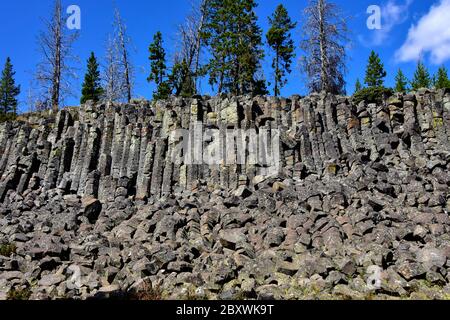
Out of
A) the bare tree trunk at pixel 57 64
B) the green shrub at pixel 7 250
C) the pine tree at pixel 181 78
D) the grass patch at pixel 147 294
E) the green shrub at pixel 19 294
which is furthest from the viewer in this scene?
the pine tree at pixel 181 78

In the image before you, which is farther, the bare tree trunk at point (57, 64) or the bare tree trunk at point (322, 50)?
the bare tree trunk at point (57, 64)

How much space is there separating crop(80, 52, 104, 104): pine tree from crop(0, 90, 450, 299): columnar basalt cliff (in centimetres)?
1439

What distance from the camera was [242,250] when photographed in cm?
1582

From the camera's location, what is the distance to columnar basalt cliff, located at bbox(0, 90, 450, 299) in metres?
14.2

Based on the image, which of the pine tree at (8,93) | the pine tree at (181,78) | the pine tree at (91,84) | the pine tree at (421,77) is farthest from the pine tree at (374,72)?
the pine tree at (8,93)

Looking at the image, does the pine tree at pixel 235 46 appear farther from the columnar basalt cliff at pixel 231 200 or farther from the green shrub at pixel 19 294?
the green shrub at pixel 19 294

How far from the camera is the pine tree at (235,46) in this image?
3912 cm

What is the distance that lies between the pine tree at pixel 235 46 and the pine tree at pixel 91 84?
565 inches

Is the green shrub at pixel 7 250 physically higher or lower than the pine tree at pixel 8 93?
lower

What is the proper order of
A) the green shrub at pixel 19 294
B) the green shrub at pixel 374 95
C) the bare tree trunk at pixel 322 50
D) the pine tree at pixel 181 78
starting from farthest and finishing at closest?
the pine tree at pixel 181 78, the bare tree trunk at pixel 322 50, the green shrub at pixel 374 95, the green shrub at pixel 19 294

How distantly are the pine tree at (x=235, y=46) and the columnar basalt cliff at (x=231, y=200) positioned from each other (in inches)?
428

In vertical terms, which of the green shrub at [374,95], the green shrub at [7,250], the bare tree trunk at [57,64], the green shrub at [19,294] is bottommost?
the green shrub at [19,294]

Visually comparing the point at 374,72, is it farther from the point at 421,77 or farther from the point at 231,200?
the point at 231,200

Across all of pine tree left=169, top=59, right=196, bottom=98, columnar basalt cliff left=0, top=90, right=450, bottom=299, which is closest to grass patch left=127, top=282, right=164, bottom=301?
columnar basalt cliff left=0, top=90, right=450, bottom=299
